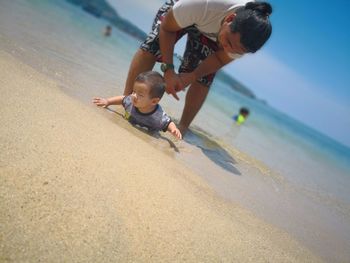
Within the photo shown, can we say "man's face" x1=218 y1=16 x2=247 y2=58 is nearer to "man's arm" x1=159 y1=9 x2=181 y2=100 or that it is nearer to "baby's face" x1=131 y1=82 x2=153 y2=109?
"man's arm" x1=159 y1=9 x2=181 y2=100

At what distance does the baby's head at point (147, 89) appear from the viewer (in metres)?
2.93

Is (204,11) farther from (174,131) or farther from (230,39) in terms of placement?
(174,131)

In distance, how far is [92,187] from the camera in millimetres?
1357

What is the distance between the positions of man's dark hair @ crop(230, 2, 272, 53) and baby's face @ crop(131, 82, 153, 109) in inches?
35.2

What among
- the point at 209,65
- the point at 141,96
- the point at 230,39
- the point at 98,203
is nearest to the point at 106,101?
the point at 141,96

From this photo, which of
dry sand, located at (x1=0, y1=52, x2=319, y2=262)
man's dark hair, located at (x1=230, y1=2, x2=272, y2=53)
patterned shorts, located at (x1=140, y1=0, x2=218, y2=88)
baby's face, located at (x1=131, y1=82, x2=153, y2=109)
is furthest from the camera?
patterned shorts, located at (x1=140, y1=0, x2=218, y2=88)

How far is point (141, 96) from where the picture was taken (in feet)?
9.68

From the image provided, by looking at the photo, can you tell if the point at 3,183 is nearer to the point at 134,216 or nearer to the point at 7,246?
the point at 7,246

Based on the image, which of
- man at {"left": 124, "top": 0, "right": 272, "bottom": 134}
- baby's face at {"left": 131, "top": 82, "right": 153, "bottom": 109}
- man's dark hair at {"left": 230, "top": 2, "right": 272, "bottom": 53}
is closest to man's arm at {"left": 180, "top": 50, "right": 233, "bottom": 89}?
man at {"left": 124, "top": 0, "right": 272, "bottom": 134}

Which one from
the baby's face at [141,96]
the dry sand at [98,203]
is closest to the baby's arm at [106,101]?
the baby's face at [141,96]

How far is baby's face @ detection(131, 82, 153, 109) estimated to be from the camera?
9.62 feet

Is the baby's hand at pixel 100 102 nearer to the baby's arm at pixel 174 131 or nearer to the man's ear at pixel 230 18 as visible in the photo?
the baby's arm at pixel 174 131

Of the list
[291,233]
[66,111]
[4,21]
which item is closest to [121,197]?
[66,111]

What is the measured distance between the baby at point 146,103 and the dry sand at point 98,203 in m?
0.80
